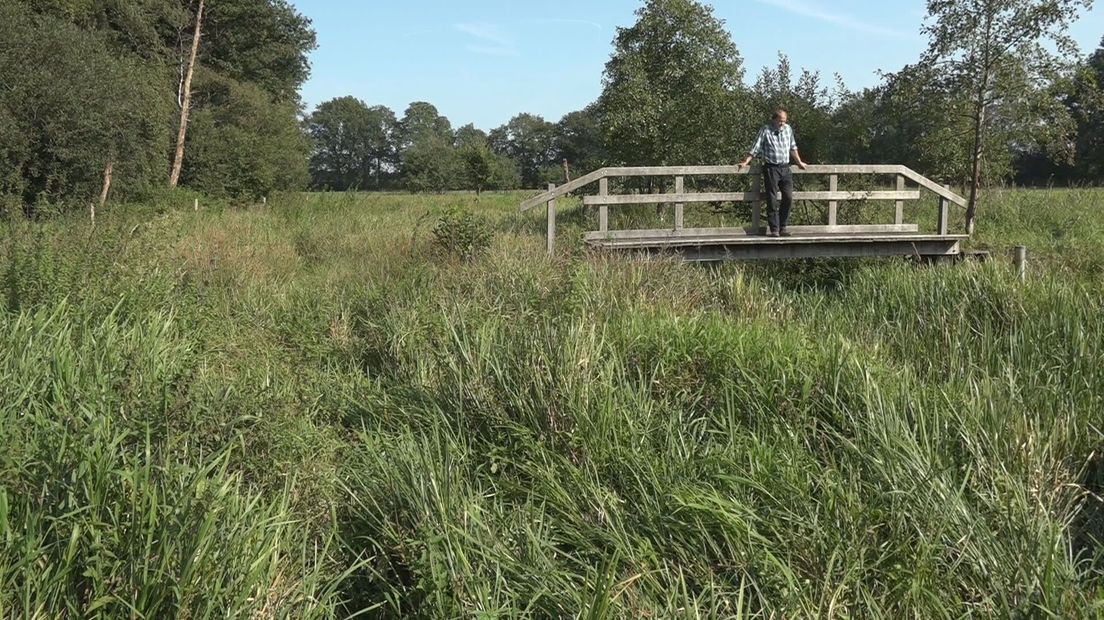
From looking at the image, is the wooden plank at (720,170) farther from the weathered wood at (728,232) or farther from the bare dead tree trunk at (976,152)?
the bare dead tree trunk at (976,152)

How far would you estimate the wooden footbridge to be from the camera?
10.1 m

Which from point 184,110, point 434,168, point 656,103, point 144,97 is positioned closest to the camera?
point 656,103

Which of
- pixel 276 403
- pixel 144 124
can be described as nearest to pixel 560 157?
pixel 144 124

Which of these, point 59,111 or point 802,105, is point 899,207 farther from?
point 59,111

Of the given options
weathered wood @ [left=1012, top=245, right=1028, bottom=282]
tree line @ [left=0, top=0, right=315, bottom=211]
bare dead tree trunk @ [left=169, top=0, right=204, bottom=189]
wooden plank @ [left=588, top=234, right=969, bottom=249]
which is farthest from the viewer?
bare dead tree trunk @ [left=169, top=0, right=204, bottom=189]

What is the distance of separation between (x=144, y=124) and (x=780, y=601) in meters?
22.2

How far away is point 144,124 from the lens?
21062 mm

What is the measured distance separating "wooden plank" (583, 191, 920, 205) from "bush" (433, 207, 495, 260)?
139 cm

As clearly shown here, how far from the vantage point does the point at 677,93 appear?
50.8 feet

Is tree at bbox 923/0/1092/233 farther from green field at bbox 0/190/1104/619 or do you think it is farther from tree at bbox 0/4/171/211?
tree at bbox 0/4/171/211

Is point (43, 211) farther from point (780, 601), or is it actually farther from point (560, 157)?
point (560, 157)

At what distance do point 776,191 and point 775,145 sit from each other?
635mm

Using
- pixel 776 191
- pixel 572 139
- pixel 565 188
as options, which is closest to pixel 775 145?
pixel 776 191

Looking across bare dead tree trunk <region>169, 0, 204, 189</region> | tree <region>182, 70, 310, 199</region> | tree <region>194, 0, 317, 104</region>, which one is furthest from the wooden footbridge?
tree <region>194, 0, 317, 104</region>
